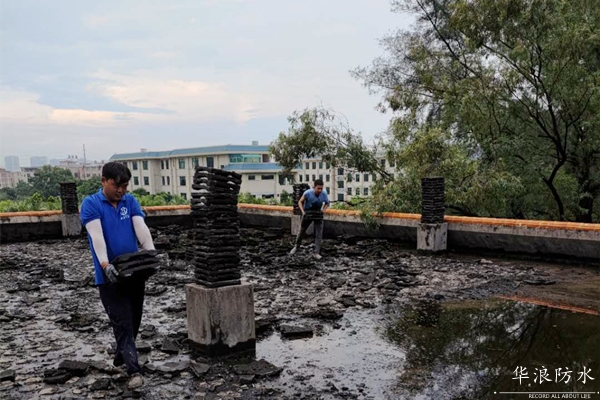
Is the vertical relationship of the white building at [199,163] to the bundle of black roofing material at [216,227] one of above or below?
above

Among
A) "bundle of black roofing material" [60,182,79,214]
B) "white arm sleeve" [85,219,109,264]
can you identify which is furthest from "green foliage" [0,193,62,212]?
"white arm sleeve" [85,219,109,264]

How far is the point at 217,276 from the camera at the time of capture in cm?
530

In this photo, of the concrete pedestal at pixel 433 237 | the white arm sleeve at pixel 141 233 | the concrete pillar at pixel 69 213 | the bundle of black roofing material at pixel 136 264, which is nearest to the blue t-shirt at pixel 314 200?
the concrete pedestal at pixel 433 237

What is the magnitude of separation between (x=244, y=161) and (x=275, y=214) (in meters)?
45.1

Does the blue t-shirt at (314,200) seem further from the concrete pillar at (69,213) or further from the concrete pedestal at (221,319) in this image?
the concrete pillar at (69,213)

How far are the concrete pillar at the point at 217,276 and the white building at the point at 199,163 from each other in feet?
167

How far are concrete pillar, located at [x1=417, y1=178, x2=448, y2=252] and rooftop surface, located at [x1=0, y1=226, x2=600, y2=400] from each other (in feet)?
1.68

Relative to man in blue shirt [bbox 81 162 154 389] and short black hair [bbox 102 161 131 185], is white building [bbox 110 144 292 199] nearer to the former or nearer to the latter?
man in blue shirt [bbox 81 162 154 389]

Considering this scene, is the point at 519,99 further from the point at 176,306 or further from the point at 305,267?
the point at 176,306

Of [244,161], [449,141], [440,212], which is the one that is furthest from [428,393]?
[244,161]

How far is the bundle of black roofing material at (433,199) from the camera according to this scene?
Answer: 1109cm

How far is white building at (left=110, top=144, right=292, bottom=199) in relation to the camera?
59.7 meters

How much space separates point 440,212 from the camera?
11.2m

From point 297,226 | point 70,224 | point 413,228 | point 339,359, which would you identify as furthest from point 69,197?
point 339,359
